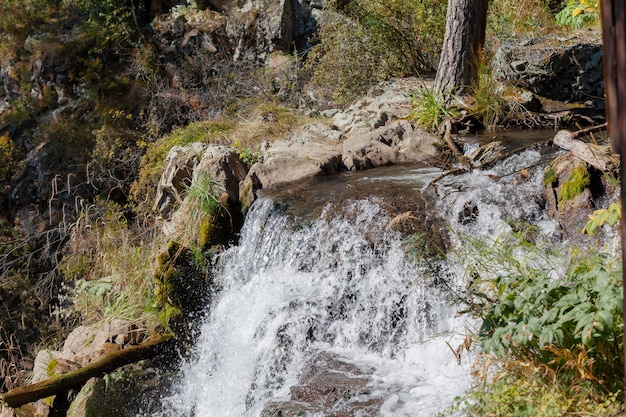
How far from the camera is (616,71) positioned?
2.15m

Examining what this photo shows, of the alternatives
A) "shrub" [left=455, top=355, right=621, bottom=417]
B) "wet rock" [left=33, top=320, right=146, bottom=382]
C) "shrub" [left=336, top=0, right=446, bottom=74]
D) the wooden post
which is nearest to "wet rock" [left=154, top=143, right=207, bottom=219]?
"wet rock" [left=33, top=320, right=146, bottom=382]

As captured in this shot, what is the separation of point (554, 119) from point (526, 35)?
8.15ft

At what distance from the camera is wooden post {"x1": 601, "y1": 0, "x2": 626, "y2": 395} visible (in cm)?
207

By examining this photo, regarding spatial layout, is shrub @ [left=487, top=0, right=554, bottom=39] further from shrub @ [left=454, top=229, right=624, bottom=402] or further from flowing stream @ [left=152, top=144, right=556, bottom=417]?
shrub @ [left=454, top=229, right=624, bottom=402]

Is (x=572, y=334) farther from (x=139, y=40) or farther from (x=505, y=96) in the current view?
(x=139, y=40)

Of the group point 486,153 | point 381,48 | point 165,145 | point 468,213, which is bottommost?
point 468,213

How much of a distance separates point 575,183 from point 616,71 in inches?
139

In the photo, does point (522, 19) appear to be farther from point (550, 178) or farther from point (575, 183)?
point (575, 183)

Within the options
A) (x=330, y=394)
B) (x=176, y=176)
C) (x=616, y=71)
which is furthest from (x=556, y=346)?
(x=176, y=176)

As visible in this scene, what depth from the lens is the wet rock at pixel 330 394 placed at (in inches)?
166

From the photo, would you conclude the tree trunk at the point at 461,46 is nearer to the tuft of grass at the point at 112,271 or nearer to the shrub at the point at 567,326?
the tuft of grass at the point at 112,271

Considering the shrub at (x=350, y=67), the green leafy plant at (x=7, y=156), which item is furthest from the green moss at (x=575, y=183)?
the green leafy plant at (x=7, y=156)

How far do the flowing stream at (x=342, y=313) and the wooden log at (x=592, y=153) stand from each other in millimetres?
387

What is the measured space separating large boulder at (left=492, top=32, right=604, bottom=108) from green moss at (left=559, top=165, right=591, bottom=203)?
282 cm
